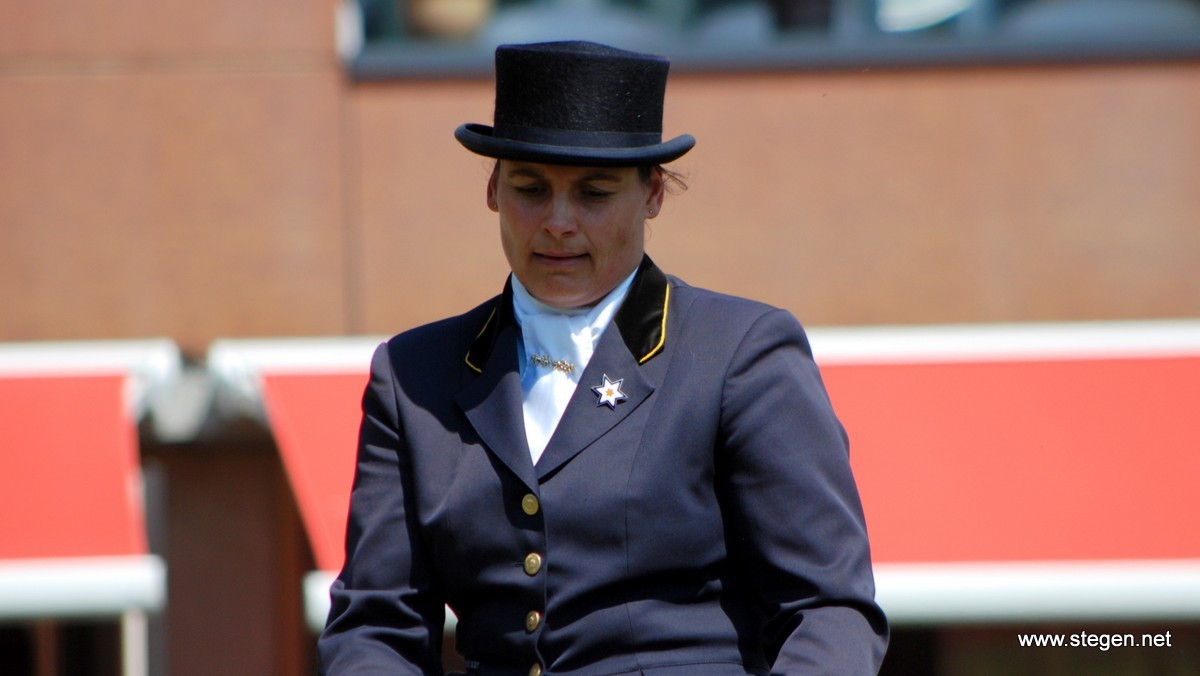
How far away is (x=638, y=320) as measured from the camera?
2.40 m

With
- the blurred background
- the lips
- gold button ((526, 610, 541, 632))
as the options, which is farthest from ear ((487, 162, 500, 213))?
the blurred background

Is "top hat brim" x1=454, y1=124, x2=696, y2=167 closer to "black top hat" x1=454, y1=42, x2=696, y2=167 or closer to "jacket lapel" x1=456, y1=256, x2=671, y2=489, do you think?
"black top hat" x1=454, y1=42, x2=696, y2=167

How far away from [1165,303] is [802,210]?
1381 mm

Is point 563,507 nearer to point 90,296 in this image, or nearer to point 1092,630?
point 1092,630

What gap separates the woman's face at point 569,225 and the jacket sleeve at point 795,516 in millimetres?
254

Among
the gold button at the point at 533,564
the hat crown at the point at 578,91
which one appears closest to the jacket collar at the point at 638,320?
the hat crown at the point at 578,91

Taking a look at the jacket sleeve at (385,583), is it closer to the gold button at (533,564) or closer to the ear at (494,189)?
the gold button at (533,564)

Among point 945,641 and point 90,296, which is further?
point 90,296

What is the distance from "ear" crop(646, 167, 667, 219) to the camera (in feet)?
7.97

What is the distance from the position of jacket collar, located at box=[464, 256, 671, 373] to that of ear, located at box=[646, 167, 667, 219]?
0.26 ft

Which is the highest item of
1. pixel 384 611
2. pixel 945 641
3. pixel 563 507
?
pixel 563 507

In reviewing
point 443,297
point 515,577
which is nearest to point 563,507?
point 515,577

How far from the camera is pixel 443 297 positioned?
554 centimetres

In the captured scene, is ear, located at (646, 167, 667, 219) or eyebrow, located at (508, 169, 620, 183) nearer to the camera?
eyebrow, located at (508, 169, 620, 183)
